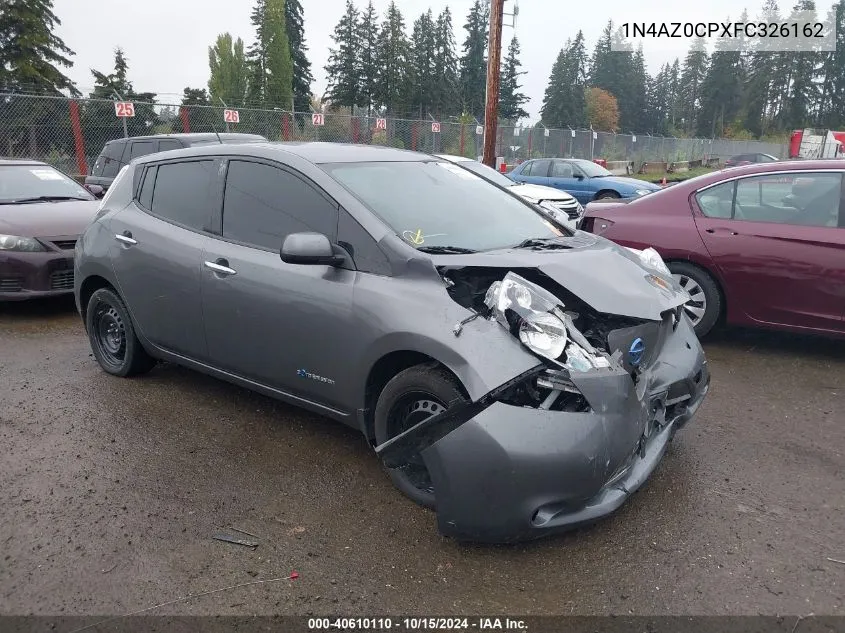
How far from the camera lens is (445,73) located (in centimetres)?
6153

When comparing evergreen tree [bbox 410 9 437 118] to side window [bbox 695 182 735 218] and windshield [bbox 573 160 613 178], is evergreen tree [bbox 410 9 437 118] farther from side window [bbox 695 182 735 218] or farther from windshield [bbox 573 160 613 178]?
side window [bbox 695 182 735 218]

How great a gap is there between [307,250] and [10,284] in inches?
188

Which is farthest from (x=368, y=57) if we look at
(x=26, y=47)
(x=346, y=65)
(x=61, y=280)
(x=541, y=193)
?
(x=61, y=280)

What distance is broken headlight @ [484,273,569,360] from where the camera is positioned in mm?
2725

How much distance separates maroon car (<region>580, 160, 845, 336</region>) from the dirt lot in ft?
2.77

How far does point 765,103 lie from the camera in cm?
7569

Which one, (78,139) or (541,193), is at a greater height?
(78,139)

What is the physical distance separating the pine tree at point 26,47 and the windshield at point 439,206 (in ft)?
118

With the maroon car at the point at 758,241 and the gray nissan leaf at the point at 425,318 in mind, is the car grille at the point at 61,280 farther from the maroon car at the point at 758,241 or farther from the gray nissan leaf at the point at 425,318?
the maroon car at the point at 758,241

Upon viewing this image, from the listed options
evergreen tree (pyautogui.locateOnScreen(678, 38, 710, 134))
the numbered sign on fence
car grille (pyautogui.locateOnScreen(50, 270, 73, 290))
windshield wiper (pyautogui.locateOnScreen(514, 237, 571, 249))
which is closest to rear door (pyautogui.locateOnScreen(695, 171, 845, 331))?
windshield wiper (pyautogui.locateOnScreen(514, 237, 571, 249))

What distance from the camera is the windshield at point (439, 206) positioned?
3408mm

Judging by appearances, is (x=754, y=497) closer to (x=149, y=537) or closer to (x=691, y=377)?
(x=691, y=377)

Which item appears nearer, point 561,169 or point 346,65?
point 561,169

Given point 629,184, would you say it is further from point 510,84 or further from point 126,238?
point 510,84
